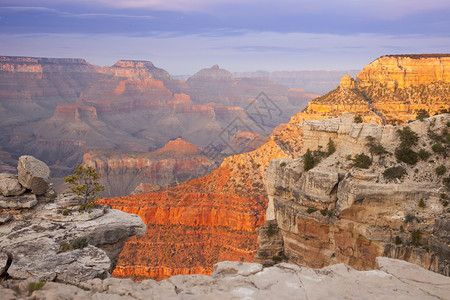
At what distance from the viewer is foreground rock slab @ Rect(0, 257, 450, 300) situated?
1166cm

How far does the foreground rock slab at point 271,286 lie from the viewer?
38.2ft

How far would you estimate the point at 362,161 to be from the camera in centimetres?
2428

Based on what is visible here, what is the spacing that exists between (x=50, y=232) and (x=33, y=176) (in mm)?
3614

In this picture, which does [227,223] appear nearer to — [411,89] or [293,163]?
[293,163]

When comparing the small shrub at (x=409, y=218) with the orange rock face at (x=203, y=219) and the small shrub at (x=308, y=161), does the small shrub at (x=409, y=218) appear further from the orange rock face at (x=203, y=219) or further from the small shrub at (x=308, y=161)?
the orange rock face at (x=203, y=219)

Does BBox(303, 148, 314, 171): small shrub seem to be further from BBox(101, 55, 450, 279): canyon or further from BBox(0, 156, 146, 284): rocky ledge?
BBox(0, 156, 146, 284): rocky ledge

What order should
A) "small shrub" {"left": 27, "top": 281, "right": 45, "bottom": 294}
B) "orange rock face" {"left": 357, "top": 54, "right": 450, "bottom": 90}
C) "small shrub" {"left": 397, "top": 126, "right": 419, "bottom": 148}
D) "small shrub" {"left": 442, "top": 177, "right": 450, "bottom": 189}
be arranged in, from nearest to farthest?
"small shrub" {"left": 27, "top": 281, "right": 45, "bottom": 294}, "small shrub" {"left": 442, "top": 177, "right": 450, "bottom": 189}, "small shrub" {"left": 397, "top": 126, "right": 419, "bottom": 148}, "orange rock face" {"left": 357, "top": 54, "right": 450, "bottom": 90}

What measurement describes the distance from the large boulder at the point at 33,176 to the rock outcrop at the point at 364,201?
15660mm

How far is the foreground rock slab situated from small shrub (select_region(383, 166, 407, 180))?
9569 mm

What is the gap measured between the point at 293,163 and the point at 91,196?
14265 millimetres

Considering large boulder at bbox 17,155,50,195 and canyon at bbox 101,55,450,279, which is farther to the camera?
canyon at bbox 101,55,450,279

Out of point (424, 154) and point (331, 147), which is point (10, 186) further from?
point (424, 154)

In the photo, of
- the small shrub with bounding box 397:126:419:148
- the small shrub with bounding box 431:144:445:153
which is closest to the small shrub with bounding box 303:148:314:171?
the small shrub with bounding box 397:126:419:148

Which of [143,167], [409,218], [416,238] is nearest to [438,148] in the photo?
[409,218]
